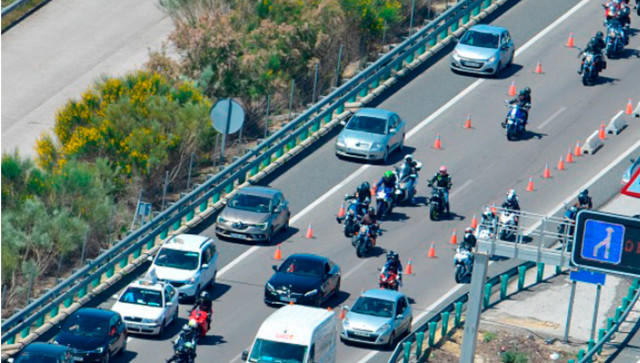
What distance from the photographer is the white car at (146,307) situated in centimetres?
3725

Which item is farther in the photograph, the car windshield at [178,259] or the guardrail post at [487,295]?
the guardrail post at [487,295]

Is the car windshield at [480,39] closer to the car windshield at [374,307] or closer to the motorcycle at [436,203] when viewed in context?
the motorcycle at [436,203]

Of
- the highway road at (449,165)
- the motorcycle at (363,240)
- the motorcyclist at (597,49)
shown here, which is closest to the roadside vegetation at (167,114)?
the highway road at (449,165)

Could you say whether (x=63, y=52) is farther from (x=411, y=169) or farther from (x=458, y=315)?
(x=458, y=315)

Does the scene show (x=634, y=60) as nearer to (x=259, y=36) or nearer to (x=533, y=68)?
(x=533, y=68)

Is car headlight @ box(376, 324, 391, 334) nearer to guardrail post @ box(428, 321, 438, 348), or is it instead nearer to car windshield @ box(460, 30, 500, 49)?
guardrail post @ box(428, 321, 438, 348)

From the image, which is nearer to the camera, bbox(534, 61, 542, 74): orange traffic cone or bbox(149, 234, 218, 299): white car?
bbox(149, 234, 218, 299): white car

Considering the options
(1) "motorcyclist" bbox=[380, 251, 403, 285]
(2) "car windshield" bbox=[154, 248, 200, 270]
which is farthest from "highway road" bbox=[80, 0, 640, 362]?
(2) "car windshield" bbox=[154, 248, 200, 270]

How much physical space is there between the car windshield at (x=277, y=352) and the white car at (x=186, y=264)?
600 cm

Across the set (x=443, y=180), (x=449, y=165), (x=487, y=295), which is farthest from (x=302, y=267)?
(x=449, y=165)

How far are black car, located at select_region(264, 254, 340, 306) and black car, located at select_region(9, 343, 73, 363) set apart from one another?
7506 millimetres

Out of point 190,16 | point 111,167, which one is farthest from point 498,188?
point 190,16

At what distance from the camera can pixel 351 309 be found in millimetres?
37438

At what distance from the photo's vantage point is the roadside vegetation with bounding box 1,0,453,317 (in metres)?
43.9
